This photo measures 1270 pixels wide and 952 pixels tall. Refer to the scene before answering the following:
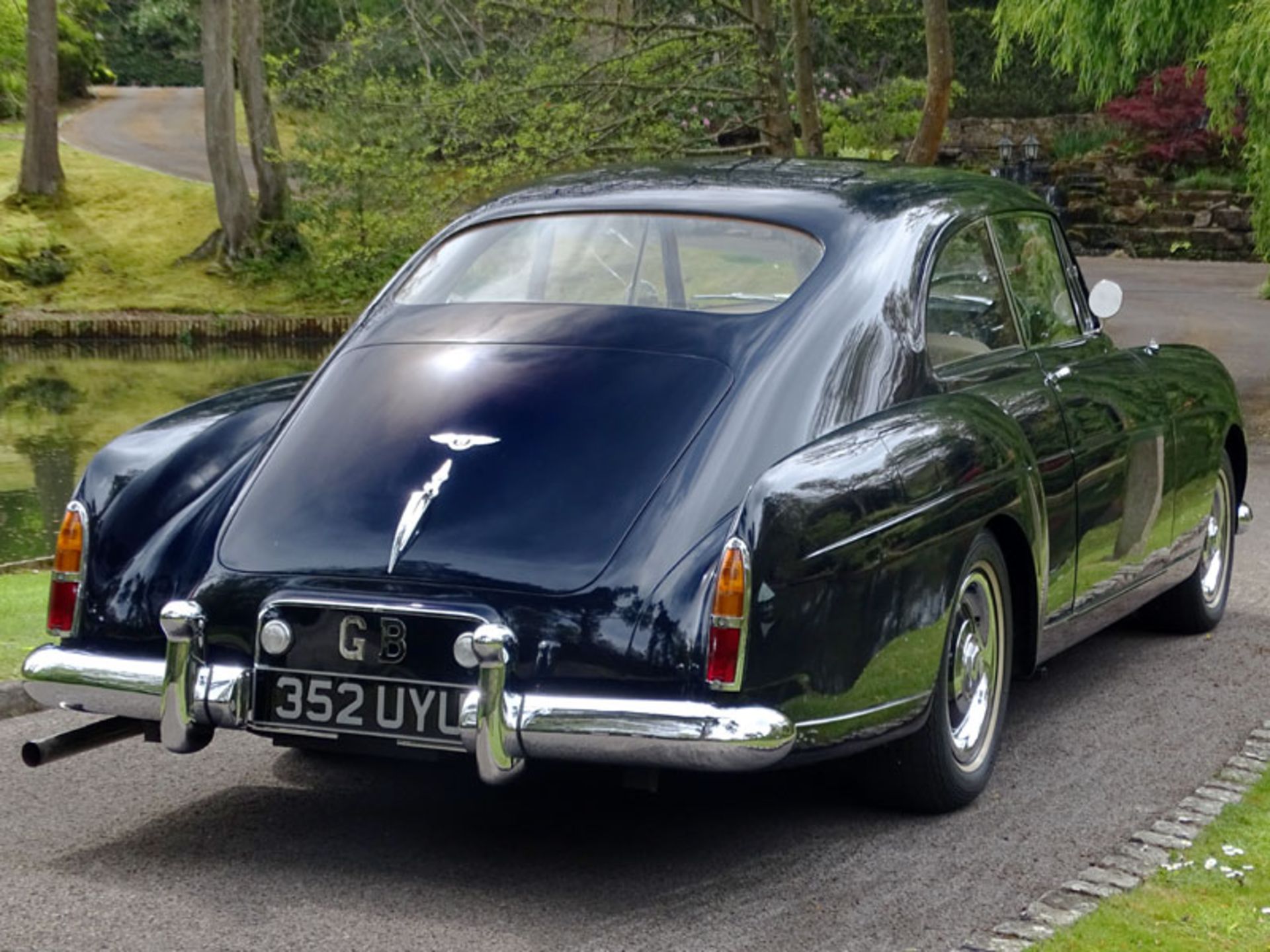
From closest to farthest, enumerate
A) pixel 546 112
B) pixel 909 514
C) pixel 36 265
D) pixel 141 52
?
pixel 909 514 → pixel 546 112 → pixel 36 265 → pixel 141 52

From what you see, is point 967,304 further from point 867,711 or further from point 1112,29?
point 1112,29

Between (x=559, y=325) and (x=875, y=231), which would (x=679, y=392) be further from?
(x=875, y=231)

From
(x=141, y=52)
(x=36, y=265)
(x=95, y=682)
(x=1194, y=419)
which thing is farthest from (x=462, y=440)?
(x=141, y=52)

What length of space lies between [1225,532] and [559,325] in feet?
12.3

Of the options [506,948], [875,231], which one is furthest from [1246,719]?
[506,948]

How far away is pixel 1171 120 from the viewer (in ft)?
119

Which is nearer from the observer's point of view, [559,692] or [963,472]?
[559,692]

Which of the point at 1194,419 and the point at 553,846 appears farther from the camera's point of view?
the point at 1194,419

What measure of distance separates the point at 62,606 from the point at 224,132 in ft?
96.6

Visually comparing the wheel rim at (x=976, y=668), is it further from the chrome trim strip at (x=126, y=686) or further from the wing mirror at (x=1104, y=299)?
the chrome trim strip at (x=126, y=686)

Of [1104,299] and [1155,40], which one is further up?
[1155,40]

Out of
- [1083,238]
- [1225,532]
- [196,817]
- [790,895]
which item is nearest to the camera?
[790,895]

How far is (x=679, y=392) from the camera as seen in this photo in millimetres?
4727

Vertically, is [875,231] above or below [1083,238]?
above
